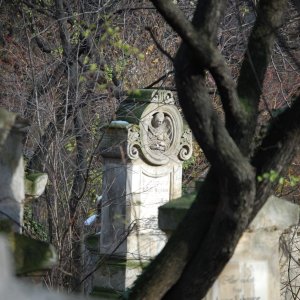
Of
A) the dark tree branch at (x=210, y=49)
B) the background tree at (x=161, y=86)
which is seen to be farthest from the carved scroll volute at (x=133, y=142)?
the dark tree branch at (x=210, y=49)

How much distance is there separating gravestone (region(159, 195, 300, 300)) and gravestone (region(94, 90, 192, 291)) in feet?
15.5

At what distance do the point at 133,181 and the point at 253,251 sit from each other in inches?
211

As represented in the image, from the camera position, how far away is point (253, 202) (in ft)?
16.0

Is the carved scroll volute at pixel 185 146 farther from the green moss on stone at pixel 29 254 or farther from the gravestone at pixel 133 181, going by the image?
the green moss on stone at pixel 29 254

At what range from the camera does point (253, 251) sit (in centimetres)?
552

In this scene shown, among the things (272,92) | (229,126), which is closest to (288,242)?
(229,126)

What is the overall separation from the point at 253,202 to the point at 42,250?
1066 millimetres

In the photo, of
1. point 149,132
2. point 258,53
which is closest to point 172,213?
point 258,53

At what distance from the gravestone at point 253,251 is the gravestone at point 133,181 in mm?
4725

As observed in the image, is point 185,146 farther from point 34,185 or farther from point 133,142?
point 34,185

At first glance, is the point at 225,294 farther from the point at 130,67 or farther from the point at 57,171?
the point at 130,67

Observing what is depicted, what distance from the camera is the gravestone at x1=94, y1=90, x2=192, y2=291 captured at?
34.8 ft

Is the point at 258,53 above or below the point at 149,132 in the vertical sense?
below

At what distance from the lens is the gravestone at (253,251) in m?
5.43
